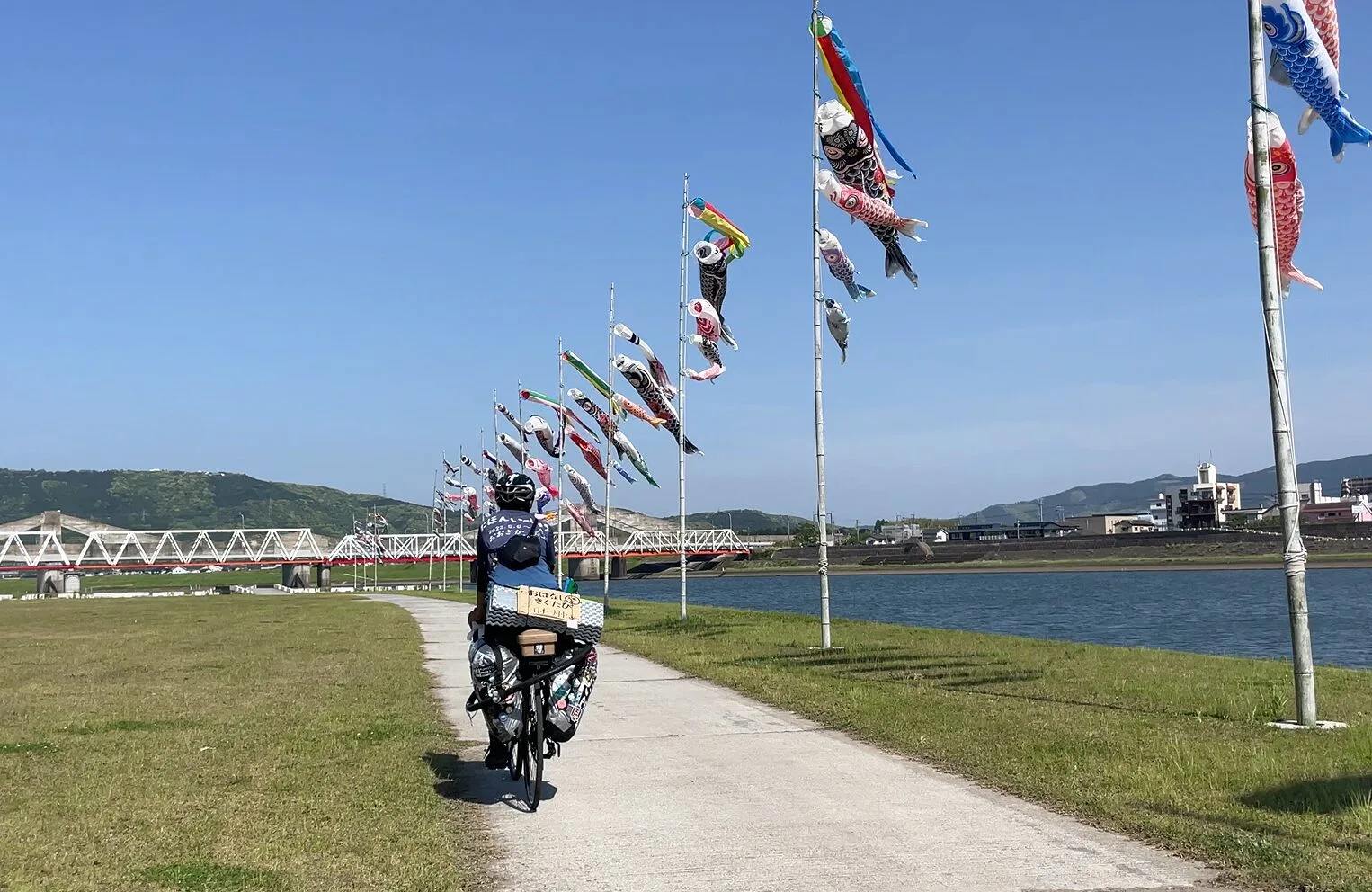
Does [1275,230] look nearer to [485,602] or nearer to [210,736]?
[485,602]

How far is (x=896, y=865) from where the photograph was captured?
710 cm

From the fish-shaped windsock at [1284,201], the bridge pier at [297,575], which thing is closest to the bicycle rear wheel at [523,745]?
the fish-shaped windsock at [1284,201]

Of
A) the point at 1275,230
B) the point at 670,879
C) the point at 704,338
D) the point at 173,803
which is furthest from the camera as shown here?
the point at 704,338

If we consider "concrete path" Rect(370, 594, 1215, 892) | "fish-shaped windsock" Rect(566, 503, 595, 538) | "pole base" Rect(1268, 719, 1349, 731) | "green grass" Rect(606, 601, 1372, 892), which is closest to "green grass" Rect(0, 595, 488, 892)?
"concrete path" Rect(370, 594, 1215, 892)

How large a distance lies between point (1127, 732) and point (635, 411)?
25744mm

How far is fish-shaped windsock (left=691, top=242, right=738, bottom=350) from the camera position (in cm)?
3027

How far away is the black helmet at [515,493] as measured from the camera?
32.1ft

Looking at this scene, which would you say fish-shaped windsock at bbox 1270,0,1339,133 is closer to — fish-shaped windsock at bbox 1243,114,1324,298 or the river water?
fish-shaped windsock at bbox 1243,114,1324,298

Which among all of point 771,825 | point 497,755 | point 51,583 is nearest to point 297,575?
point 51,583

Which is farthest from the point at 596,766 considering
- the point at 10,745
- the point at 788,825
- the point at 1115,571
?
the point at 1115,571

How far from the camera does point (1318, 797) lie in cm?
847

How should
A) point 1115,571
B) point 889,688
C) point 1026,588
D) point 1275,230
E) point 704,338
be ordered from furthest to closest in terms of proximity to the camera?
1. point 1115,571
2. point 1026,588
3. point 704,338
4. point 889,688
5. point 1275,230

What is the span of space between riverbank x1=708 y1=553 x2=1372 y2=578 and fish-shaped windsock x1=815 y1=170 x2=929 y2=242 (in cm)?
11226

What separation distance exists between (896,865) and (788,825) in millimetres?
1231
